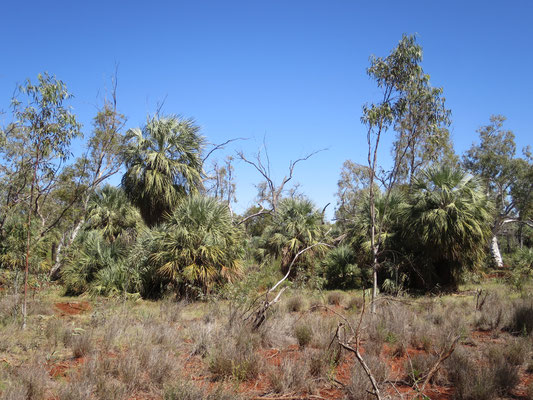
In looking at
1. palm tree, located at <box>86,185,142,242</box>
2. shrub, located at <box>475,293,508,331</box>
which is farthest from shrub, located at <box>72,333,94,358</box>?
palm tree, located at <box>86,185,142,242</box>

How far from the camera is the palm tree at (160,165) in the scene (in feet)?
56.8

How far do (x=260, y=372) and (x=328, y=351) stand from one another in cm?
109

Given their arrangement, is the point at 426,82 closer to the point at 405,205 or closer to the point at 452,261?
the point at 405,205

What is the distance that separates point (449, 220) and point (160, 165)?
1120cm

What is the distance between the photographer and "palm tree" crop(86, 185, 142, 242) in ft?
71.2

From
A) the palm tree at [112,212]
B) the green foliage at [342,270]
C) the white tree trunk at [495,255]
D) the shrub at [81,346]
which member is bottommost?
the shrub at [81,346]

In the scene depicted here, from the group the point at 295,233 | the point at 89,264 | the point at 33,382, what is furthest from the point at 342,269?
the point at 33,382

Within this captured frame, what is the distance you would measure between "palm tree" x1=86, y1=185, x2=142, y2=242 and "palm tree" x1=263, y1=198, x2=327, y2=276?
7268 millimetres

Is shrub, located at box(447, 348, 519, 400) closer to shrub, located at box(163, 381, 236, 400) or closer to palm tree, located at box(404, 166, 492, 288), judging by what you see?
shrub, located at box(163, 381, 236, 400)

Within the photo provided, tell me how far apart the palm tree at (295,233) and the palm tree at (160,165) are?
4.20 m

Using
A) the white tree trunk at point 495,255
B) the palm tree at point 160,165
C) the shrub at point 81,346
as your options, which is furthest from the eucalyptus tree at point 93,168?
the white tree trunk at point 495,255

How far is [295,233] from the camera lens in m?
18.8

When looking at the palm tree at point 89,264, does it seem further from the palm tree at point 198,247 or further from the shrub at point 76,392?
the shrub at point 76,392

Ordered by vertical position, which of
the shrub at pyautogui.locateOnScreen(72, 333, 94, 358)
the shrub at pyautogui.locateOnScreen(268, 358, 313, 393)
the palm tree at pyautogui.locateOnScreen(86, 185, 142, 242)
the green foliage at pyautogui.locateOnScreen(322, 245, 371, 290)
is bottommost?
the shrub at pyautogui.locateOnScreen(268, 358, 313, 393)
